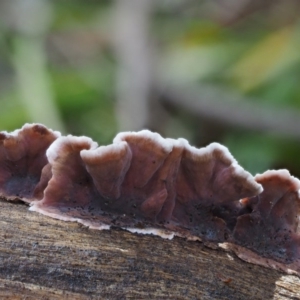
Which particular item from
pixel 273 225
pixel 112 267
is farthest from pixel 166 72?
pixel 112 267

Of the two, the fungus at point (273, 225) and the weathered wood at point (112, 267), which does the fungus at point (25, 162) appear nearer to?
the weathered wood at point (112, 267)

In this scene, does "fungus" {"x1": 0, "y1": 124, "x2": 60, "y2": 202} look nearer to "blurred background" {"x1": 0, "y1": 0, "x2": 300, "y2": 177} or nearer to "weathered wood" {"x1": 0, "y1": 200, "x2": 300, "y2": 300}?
"weathered wood" {"x1": 0, "y1": 200, "x2": 300, "y2": 300}

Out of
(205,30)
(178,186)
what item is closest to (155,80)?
(205,30)

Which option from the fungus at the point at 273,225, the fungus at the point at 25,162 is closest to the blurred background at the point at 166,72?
the fungus at the point at 273,225

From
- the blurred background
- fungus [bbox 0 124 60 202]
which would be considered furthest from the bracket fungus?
the blurred background

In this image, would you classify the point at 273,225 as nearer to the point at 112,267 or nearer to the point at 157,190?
the point at 157,190

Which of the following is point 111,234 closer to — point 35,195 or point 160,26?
point 35,195
